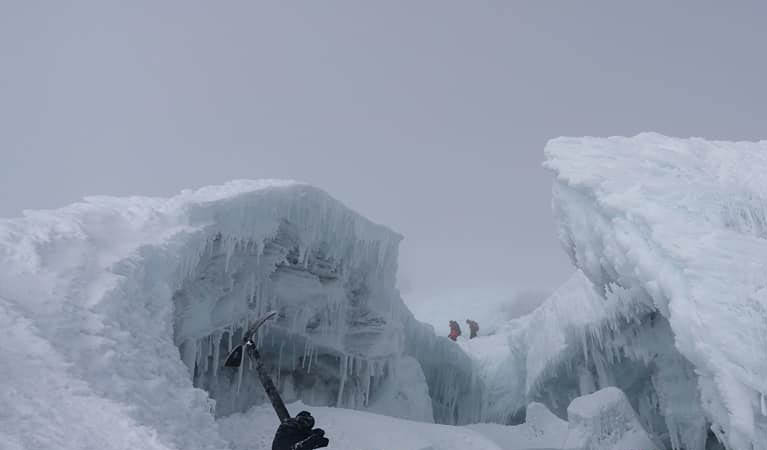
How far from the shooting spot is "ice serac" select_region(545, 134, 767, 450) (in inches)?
235

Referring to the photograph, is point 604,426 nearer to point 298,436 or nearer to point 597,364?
point 597,364

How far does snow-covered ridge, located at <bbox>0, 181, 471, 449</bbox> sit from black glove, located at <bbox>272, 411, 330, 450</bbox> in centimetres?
61

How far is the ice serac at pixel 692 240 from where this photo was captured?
19.6 ft

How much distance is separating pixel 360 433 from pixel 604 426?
486cm

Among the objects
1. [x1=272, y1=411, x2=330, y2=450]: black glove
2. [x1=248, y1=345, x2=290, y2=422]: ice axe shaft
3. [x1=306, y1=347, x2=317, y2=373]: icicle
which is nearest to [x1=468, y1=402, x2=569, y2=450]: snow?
[x1=306, y1=347, x2=317, y2=373]: icicle

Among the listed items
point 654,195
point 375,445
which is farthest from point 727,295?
point 375,445

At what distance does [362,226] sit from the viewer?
41.6 ft

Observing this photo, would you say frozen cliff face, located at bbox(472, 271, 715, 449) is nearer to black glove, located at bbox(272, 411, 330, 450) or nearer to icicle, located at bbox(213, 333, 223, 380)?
icicle, located at bbox(213, 333, 223, 380)

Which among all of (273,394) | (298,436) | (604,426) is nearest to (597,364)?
(604,426)

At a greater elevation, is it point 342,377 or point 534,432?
point 342,377

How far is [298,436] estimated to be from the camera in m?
4.55

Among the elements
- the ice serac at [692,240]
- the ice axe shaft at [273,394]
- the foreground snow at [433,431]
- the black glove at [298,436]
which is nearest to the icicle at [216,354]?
the foreground snow at [433,431]

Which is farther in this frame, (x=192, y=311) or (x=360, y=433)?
(x=192, y=311)

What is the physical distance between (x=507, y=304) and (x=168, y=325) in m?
32.3
